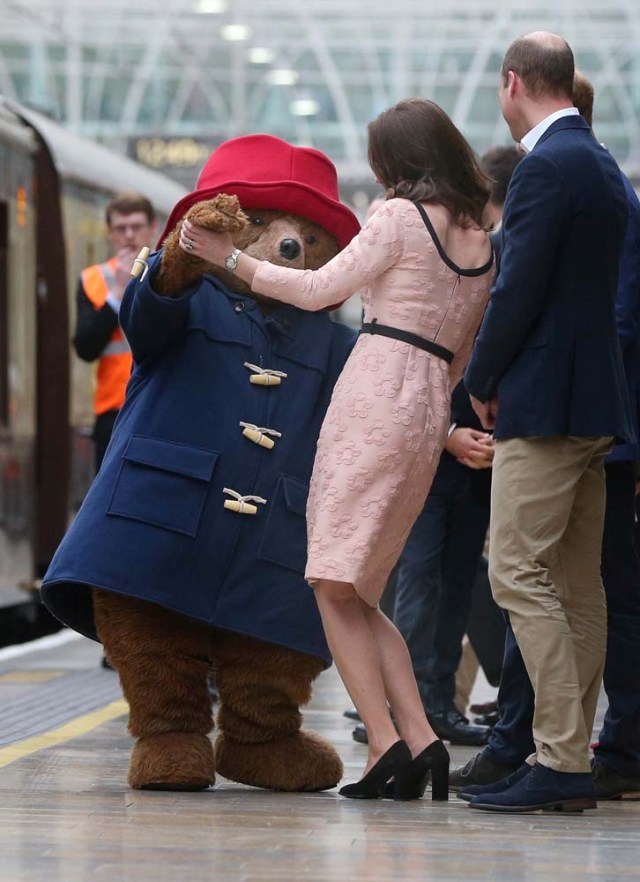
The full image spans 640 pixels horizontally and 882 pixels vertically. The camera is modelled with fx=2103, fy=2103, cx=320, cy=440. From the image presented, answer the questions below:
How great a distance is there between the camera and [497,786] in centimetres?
531

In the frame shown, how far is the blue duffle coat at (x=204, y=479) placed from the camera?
5.50 meters

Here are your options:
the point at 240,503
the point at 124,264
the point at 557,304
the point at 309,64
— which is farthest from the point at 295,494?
the point at 309,64

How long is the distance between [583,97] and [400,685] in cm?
168

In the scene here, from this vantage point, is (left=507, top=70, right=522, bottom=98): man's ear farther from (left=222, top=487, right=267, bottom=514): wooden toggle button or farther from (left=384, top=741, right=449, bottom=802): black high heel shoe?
(left=384, top=741, right=449, bottom=802): black high heel shoe

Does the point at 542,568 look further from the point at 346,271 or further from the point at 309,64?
the point at 309,64

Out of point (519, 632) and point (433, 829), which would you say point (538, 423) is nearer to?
point (519, 632)

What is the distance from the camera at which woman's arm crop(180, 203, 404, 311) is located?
5273mm

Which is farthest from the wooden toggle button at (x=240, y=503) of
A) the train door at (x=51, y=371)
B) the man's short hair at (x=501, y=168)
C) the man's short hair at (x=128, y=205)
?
the train door at (x=51, y=371)

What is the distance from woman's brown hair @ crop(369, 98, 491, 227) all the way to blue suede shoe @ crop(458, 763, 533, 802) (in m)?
1.40

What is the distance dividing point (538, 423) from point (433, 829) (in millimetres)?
1009

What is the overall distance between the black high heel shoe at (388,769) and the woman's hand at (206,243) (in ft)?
4.32

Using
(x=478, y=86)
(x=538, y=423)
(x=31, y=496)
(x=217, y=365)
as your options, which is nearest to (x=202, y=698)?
(x=217, y=365)

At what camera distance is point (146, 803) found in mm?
5250

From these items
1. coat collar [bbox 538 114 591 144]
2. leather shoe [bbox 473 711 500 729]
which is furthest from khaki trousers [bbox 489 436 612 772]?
leather shoe [bbox 473 711 500 729]
